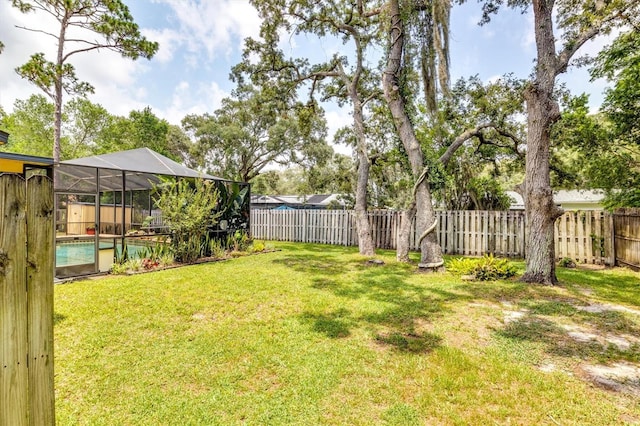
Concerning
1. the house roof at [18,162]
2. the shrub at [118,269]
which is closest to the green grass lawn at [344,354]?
the shrub at [118,269]

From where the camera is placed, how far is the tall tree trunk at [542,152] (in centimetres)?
538

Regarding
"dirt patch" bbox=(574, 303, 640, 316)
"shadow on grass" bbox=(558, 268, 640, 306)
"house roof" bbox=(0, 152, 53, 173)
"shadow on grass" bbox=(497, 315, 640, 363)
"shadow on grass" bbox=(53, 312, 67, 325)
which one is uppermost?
"house roof" bbox=(0, 152, 53, 173)

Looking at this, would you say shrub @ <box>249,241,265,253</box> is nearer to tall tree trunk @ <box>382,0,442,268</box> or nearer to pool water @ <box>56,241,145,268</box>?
pool water @ <box>56,241,145,268</box>

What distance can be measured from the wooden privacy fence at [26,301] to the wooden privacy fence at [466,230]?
9935 millimetres

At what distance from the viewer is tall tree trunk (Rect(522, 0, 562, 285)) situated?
5.38 meters

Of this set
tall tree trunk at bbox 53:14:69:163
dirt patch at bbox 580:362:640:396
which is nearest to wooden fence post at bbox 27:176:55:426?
dirt patch at bbox 580:362:640:396

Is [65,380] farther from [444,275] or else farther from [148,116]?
[148,116]

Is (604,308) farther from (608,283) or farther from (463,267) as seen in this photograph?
(463,267)

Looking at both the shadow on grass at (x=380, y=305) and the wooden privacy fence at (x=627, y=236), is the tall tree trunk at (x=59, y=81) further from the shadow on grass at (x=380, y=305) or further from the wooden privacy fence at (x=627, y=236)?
the wooden privacy fence at (x=627, y=236)

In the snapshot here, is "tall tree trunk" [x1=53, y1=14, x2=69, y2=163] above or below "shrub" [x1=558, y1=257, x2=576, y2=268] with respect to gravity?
above

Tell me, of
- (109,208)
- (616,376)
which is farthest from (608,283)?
(109,208)

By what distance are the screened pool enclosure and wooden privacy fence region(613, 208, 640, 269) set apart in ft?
33.5

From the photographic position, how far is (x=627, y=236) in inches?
259

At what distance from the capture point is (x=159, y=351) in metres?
3.02
